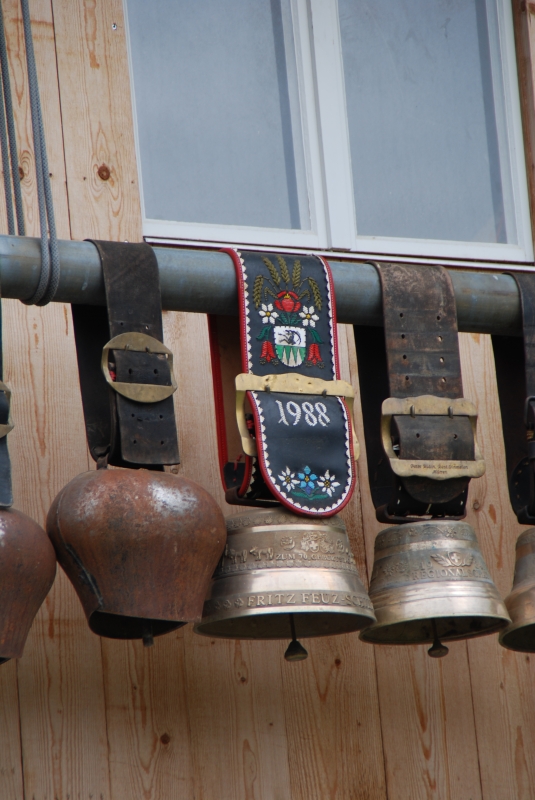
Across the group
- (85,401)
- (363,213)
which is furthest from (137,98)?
(85,401)

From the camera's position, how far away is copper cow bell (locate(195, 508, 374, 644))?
7.89 ft

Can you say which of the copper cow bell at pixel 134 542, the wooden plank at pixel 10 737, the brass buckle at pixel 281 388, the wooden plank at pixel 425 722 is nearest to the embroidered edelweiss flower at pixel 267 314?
the brass buckle at pixel 281 388

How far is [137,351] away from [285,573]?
0.52 meters

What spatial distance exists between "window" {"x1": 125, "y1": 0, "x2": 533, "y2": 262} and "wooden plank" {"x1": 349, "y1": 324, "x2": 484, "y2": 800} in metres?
0.87

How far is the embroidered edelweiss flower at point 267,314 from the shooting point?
2.61 metres

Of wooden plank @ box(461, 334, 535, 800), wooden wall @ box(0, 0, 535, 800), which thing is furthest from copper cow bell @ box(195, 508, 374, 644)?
wooden plank @ box(461, 334, 535, 800)

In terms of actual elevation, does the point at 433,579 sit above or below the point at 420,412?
below

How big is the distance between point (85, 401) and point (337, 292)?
0.59 meters

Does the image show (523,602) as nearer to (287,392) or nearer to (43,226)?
(287,392)

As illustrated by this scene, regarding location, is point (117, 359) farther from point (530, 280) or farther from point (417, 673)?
point (417, 673)

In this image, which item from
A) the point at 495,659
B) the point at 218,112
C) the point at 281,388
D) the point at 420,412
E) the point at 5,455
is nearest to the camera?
the point at 5,455

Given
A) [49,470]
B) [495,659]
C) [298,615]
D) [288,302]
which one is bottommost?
[495,659]

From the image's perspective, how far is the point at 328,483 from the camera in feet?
8.22

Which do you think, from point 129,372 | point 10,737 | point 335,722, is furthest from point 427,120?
point 10,737
